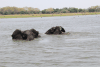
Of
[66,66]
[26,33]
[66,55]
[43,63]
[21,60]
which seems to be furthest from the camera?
[26,33]

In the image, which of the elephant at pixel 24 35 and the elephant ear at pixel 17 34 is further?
the elephant ear at pixel 17 34

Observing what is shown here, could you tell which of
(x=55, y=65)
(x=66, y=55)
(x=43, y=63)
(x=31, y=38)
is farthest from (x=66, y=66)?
(x=31, y=38)

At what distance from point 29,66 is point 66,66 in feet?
7.05

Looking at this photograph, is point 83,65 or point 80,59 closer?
point 83,65

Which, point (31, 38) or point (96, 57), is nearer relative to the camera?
point (96, 57)

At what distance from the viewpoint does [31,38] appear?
23547 millimetres

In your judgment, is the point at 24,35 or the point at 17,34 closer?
the point at 24,35

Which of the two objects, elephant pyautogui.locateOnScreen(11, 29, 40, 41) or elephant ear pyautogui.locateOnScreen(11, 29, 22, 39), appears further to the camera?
elephant ear pyautogui.locateOnScreen(11, 29, 22, 39)

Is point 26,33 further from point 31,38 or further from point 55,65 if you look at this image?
point 55,65

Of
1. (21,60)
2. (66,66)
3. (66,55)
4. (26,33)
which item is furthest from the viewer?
(26,33)

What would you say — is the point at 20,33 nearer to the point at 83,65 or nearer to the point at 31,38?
the point at 31,38

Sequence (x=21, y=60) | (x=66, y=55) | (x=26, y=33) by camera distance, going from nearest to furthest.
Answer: (x=21, y=60) → (x=66, y=55) → (x=26, y=33)

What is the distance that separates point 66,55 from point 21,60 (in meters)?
3.29

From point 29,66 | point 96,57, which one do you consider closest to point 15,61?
point 29,66
